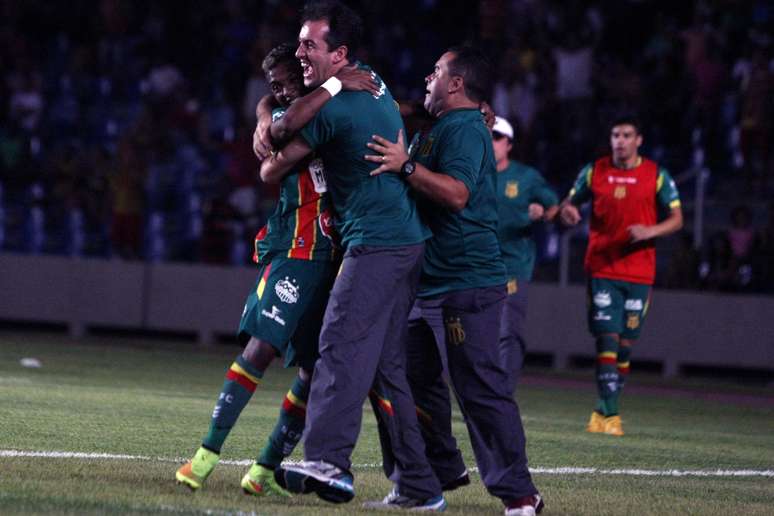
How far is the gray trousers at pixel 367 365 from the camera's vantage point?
734 cm

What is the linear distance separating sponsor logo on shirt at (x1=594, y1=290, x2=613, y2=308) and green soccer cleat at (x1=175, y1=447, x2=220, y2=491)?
596cm

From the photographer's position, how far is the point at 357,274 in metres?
7.45

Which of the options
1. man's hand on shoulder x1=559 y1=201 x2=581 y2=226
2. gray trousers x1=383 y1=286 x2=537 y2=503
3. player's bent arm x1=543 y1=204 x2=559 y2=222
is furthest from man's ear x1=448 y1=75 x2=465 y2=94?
player's bent arm x1=543 y1=204 x2=559 y2=222

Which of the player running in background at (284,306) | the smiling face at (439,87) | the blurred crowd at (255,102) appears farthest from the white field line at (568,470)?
the blurred crowd at (255,102)

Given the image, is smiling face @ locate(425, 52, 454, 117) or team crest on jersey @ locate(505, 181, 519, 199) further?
team crest on jersey @ locate(505, 181, 519, 199)

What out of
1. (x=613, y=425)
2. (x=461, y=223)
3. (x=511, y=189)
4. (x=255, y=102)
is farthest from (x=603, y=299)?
(x=255, y=102)


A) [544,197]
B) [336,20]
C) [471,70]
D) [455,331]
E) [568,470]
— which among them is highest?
[336,20]

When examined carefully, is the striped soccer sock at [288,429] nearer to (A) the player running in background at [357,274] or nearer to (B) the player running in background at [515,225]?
(A) the player running in background at [357,274]

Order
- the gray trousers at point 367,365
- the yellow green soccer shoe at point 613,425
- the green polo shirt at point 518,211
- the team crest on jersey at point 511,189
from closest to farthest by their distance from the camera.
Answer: the gray trousers at point 367,365 < the yellow green soccer shoe at point 613,425 < the green polo shirt at point 518,211 < the team crest on jersey at point 511,189

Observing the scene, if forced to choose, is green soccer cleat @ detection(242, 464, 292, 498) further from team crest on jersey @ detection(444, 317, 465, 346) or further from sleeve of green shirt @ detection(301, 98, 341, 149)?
sleeve of green shirt @ detection(301, 98, 341, 149)

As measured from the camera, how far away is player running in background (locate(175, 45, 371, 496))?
7719mm

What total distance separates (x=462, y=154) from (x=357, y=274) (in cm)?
72

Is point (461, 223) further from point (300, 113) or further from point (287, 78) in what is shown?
point (287, 78)

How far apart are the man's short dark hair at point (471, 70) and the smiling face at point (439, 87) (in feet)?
0.09
